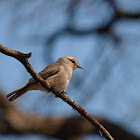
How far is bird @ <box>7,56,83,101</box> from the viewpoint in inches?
161

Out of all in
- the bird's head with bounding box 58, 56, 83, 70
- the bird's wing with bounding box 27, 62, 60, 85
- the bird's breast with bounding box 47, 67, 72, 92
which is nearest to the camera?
the bird's breast with bounding box 47, 67, 72, 92

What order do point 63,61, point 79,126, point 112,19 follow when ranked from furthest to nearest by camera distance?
point 112,19 < point 79,126 < point 63,61

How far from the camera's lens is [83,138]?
564cm

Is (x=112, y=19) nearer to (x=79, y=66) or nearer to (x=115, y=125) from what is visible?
(x=79, y=66)

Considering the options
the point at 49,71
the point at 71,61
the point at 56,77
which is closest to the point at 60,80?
the point at 56,77

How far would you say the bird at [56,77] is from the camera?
4.08 metres

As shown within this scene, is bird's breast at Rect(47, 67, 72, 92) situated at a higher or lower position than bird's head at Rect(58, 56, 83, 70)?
lower

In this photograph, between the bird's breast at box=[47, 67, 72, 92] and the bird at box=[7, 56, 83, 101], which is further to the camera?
the bird's breast at box=[47, 67, 72, 92]

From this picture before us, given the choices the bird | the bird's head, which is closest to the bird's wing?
the bird

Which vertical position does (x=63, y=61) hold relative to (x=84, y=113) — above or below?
above

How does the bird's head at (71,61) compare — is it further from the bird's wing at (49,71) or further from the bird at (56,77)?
the bird's wing at (49,71)

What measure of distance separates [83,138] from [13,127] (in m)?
1.41

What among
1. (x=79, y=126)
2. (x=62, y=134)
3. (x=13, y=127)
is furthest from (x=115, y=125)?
(x=13, y=127)

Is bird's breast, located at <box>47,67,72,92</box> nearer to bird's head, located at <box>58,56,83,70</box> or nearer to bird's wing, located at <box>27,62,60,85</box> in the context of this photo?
bird's wing, located at <box>27,62,60,85</box>
